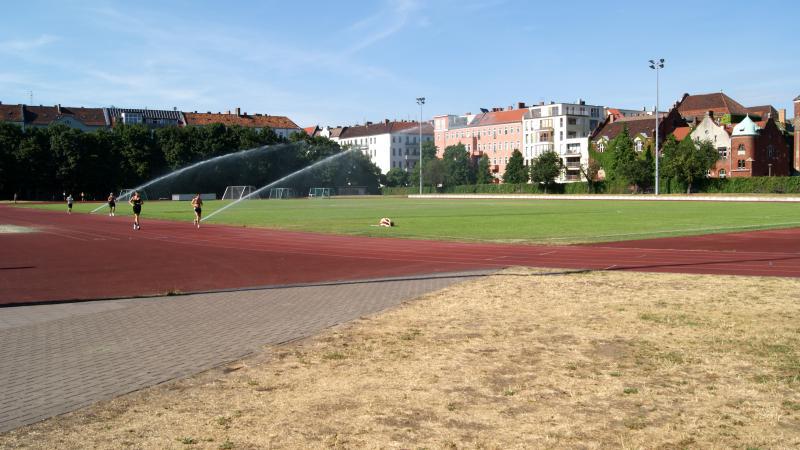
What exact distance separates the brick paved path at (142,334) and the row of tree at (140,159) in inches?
3934

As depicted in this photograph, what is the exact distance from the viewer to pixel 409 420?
20.5ft

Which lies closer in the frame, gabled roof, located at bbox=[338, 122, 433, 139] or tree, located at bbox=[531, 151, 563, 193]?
→ tree, located at bbox=[531, 151, 563, 193]

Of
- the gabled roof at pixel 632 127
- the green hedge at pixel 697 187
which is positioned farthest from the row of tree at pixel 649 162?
the gabled roof at pixel 632 127

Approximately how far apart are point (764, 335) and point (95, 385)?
8684mm

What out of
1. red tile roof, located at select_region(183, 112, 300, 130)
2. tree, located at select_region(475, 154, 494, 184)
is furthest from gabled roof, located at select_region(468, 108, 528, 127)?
red tile roof, located at select_region(183, 112, 300, 130)

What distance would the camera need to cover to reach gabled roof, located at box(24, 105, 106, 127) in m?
144

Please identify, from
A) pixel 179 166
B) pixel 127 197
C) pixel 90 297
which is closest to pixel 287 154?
pixel 179 166

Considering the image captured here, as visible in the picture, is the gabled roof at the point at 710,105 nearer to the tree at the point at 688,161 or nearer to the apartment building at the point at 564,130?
the apartment building at the point at 564,130

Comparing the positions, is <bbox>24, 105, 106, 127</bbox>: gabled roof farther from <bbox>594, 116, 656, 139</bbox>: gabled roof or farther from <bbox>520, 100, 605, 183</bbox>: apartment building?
<bbox>594, 116, 656, 139</bbox>: gabled roof

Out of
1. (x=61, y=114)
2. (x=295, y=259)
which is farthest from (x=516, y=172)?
(x=295, y=259)

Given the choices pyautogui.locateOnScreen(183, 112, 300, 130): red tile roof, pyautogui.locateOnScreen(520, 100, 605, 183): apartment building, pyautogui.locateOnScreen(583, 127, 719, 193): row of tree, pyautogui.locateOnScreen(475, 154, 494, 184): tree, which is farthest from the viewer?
pyautogui.locateOnScreen(183, 112, 300, 130): red tile roof

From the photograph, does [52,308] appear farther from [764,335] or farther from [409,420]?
[764,335]

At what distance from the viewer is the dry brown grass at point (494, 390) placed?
5840mm

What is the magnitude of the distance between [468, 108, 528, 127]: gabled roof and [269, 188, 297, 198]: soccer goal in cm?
5997
